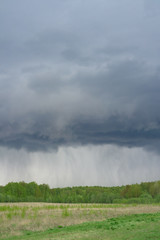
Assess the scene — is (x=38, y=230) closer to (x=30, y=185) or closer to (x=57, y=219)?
(x=57, y=219)

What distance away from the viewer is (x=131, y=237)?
2194 cm

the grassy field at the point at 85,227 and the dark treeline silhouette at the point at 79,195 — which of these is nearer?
the grassy field at the point at 85,227

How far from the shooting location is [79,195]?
395 ft

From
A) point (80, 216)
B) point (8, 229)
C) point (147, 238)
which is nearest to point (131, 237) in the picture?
point (147, 238)

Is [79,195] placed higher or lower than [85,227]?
higher

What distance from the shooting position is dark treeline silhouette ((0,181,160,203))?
107375 millimetres

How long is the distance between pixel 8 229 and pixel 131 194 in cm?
8597

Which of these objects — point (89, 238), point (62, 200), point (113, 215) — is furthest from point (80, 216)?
point (62, 200)

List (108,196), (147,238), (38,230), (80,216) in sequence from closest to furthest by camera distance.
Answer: (147,238) → (38,230) → (80,216) → (108,196)

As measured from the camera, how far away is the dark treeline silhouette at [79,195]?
10738 cm

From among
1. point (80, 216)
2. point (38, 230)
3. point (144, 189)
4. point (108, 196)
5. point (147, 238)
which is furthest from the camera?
point (144, 189)

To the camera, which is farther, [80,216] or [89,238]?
[80,216]

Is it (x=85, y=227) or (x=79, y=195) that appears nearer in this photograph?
(x=85, y=227)

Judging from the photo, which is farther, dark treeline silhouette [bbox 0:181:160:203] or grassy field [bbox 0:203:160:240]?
dark treeline silhouette [bbox 0:181:160:203]
